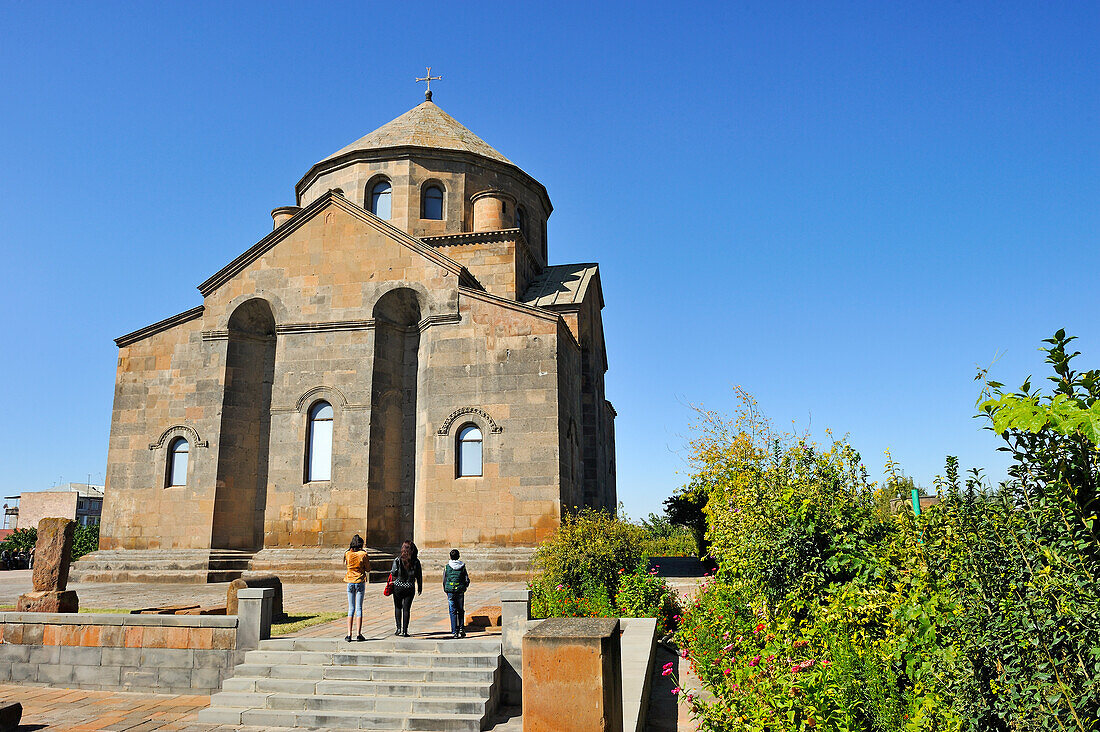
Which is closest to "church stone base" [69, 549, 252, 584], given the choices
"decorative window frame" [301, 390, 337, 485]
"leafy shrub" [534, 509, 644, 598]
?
"decorative window frame" [301, 390, 337, 485]

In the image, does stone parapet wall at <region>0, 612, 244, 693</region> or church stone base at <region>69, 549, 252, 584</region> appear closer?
stone parapet wall at <region>0, 612, 244, 693</region>

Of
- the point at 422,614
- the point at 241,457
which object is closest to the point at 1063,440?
the point at 422,614

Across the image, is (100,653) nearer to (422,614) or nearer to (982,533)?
(422,614)

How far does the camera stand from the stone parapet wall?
33.2ft

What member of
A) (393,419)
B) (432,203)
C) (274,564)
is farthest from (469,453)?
(432,203)

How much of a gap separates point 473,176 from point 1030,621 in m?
21.5

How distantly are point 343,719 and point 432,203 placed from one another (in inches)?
674

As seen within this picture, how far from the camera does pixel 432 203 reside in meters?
22.8

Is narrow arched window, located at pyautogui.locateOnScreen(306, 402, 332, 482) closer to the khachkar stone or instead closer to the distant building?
the khachkar stone

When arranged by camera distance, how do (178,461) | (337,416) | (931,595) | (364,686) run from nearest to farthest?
(931,595)
(364,686)
(337,416)
(178,461)

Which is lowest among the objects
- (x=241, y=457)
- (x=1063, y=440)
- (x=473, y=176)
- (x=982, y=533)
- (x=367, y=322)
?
(x=982, y=533)

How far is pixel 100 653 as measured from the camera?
10.6m

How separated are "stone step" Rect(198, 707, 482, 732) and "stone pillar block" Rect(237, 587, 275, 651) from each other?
3.38 ft

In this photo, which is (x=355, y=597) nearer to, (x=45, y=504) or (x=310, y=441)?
(x=310, y=441)
